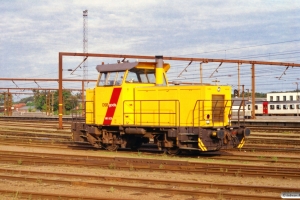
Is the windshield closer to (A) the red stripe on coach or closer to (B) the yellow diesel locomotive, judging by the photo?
(B) the yellow diesel locomotive

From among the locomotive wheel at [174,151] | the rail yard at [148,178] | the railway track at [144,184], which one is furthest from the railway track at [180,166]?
the locomotive wheel at [174,151]

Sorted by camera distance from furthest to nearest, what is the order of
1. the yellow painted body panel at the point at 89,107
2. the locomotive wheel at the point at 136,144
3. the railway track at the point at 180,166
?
1. the yellow painted body panel at the point at 89,107
2. the locomotive wheel at the point at 136,144
3. the railway track at the point at 180,166

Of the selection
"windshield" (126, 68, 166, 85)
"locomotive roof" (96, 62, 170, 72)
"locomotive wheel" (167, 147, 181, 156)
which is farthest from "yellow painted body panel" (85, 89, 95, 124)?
"locomotive wheel" (167, 147, 181, 156)

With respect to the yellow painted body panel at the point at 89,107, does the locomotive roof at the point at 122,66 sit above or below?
above

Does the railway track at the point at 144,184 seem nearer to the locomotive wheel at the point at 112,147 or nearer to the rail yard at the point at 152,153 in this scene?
the rail yard at the point at 152,153

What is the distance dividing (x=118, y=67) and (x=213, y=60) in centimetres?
1393

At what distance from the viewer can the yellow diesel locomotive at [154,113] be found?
48.9 ft

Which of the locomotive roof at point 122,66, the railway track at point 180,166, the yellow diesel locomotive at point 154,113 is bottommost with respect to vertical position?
the railway track at point 180,166

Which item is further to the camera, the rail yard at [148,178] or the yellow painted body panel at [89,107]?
the yellow painted body panel at [89,107]

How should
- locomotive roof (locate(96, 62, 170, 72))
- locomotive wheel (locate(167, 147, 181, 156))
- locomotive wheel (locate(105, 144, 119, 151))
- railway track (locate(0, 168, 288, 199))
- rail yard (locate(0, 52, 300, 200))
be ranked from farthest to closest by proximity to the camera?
1. locomotive wheel (locate(105, 144, 119, 151))
2. locomotive roof (locate(96, 62, 170, 72))
3. locomotive wheel (locate(167, 147, 181, 156))
4. rail yard (locate(0, 52, 300, 200))
5. railway track (locate(0, 168, 288, 199))

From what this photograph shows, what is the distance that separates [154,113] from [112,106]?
1.74 metres

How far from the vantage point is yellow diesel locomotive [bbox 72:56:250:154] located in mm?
14914

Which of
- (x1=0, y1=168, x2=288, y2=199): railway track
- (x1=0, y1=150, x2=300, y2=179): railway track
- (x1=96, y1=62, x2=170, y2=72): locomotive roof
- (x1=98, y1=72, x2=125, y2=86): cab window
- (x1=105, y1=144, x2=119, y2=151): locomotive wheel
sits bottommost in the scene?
(x1=0, y1=168, x2=288, y2=199): railway track

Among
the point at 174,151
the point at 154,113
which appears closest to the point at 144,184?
the point at 174,151
